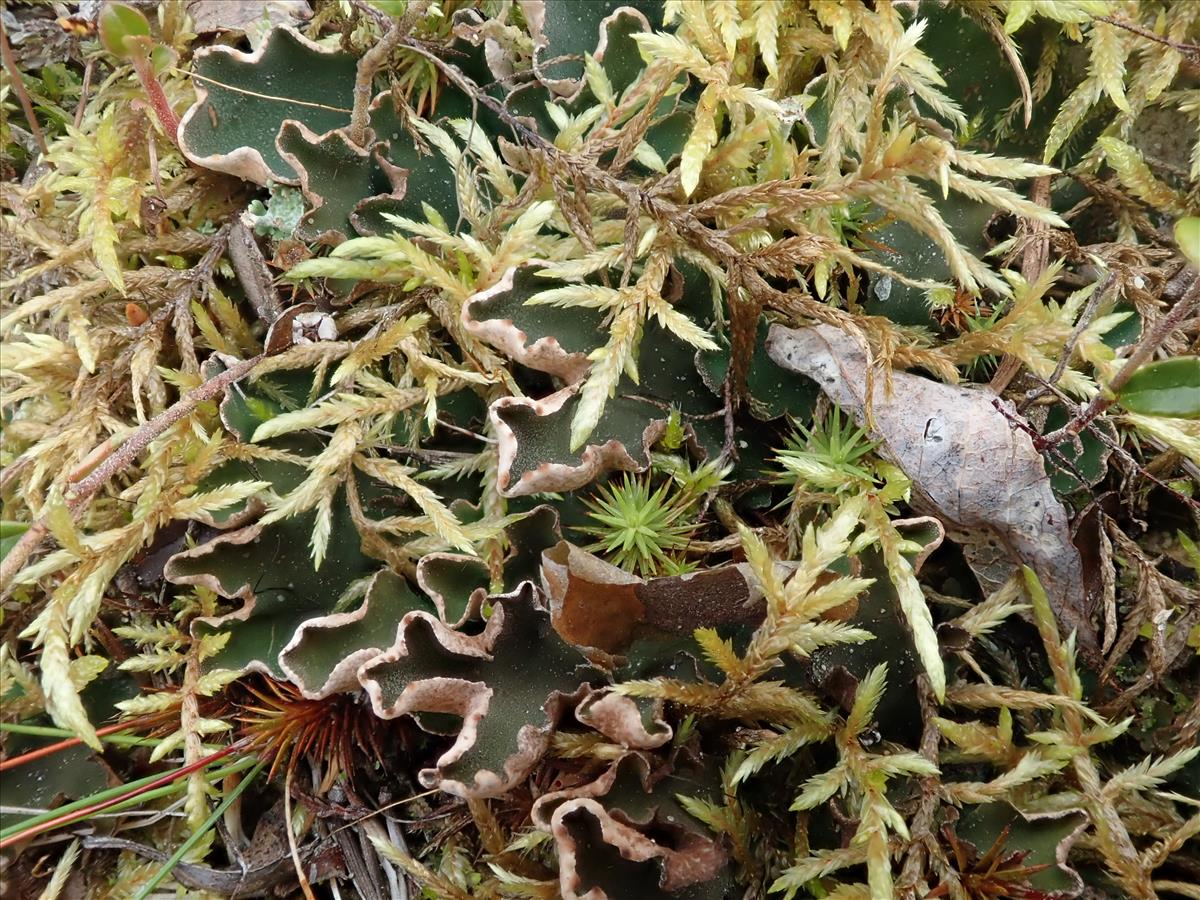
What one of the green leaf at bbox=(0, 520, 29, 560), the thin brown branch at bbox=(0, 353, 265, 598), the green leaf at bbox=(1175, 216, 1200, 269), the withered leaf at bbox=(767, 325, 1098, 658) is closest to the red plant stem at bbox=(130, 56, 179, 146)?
the thin brown branch at bbox=(0, 353, 265, 598)

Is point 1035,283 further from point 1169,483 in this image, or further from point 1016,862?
point 1016,862

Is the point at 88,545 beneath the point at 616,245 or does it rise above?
beneath

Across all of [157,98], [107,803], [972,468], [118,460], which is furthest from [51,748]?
[972,468]

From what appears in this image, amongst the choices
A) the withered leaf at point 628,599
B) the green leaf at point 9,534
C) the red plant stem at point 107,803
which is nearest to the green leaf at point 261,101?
the green leaf at point 9,534

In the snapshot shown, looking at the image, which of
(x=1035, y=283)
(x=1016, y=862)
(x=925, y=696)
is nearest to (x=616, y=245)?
(x=1035, y=283)

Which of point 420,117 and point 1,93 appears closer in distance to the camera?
point 420,117

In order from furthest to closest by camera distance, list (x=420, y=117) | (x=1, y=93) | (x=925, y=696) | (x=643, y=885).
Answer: (x=1, y=93) < (x=420, y=117) < (x=925, y=696) < (x=643, y=885)

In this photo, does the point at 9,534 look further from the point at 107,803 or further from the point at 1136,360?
the point at 1136,360
